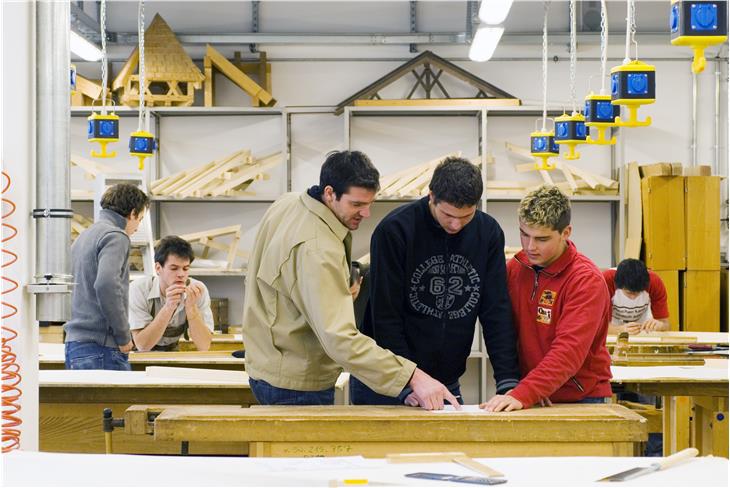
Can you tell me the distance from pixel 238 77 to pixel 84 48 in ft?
4.44

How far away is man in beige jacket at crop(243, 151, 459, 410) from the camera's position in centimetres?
293

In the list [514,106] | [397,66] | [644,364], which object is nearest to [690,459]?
[644,364]

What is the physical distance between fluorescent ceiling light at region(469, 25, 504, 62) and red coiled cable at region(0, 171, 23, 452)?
4.55 metres

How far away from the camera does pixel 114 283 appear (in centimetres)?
466

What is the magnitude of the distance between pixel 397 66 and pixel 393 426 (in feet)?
20.0

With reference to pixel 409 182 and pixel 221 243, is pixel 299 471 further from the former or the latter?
pixel 221 243

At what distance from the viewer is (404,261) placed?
3.29 metres

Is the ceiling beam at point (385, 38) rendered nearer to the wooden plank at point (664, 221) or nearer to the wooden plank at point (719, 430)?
the wooden plank at point (664, 221)

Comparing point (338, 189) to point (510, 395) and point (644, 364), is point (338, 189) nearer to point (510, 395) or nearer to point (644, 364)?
point (510, 395)

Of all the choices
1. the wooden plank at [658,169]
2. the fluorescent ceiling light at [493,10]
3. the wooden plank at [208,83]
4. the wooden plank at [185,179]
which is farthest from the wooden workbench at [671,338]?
the wooden plank at [208,83]

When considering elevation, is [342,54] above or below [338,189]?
above

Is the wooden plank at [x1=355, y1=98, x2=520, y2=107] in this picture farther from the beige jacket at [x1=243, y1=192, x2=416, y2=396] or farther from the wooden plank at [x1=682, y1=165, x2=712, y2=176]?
the beige jacket at [x1=243, y1=192, x2=416, y2=396]

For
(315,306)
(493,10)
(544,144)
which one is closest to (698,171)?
(544,144)

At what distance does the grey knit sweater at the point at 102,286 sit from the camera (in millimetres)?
4664
